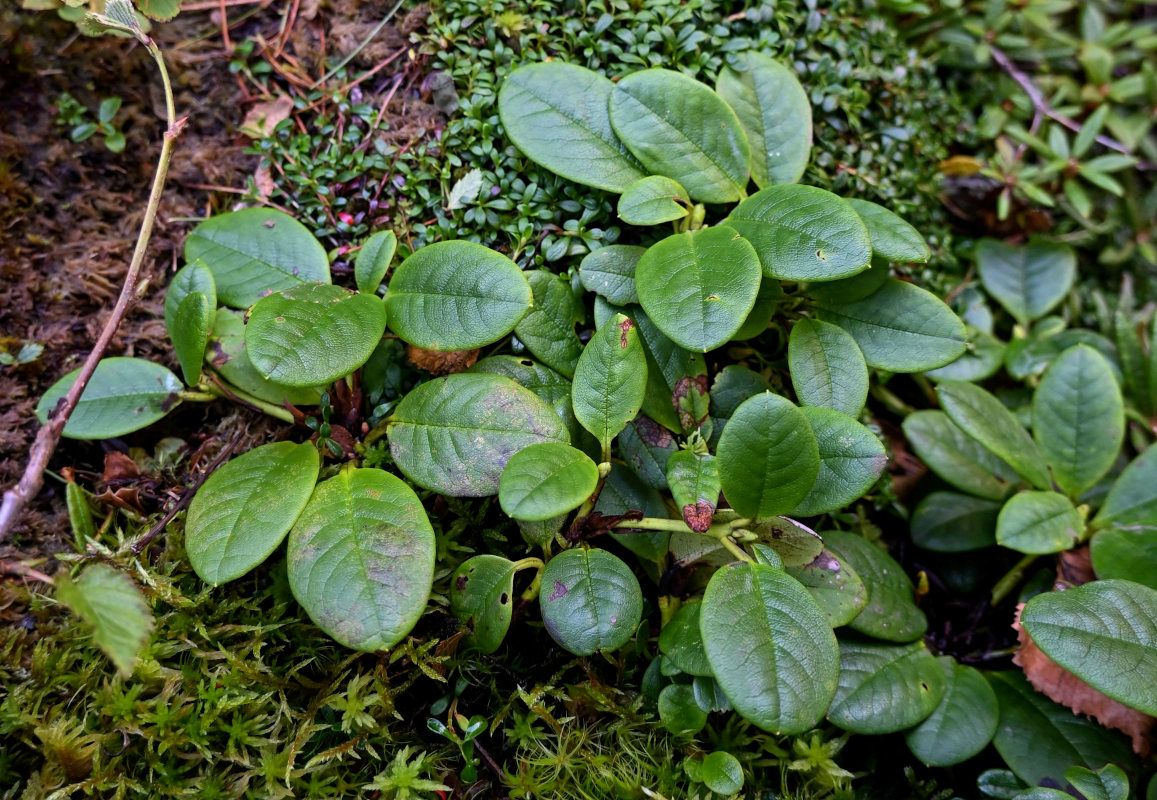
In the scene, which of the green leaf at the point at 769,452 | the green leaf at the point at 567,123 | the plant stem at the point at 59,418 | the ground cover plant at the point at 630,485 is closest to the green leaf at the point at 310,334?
the ground cover plant at the point at 630,485

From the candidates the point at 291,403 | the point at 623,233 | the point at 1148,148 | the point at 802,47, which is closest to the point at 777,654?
the point at 623,233

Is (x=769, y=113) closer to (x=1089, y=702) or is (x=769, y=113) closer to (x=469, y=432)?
(x=469, y=432)

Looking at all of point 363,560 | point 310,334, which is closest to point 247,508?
point 363,560

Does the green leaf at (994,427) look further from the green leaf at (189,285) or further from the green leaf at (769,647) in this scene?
the green leaf at (189,285)

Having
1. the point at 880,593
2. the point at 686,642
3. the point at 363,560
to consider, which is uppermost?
the point at 363,560

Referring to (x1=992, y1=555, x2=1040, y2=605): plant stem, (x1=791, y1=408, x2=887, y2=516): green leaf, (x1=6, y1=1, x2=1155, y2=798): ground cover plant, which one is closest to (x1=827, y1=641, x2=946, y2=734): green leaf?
(x1=6, y1=1, x2=1155, y2=798): ground cover plant

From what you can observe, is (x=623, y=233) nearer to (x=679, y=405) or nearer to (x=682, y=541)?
(x=679, y=405)

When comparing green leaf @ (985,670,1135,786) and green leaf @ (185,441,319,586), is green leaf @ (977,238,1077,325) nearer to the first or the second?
green leaf @ (985,670,1135,786)
